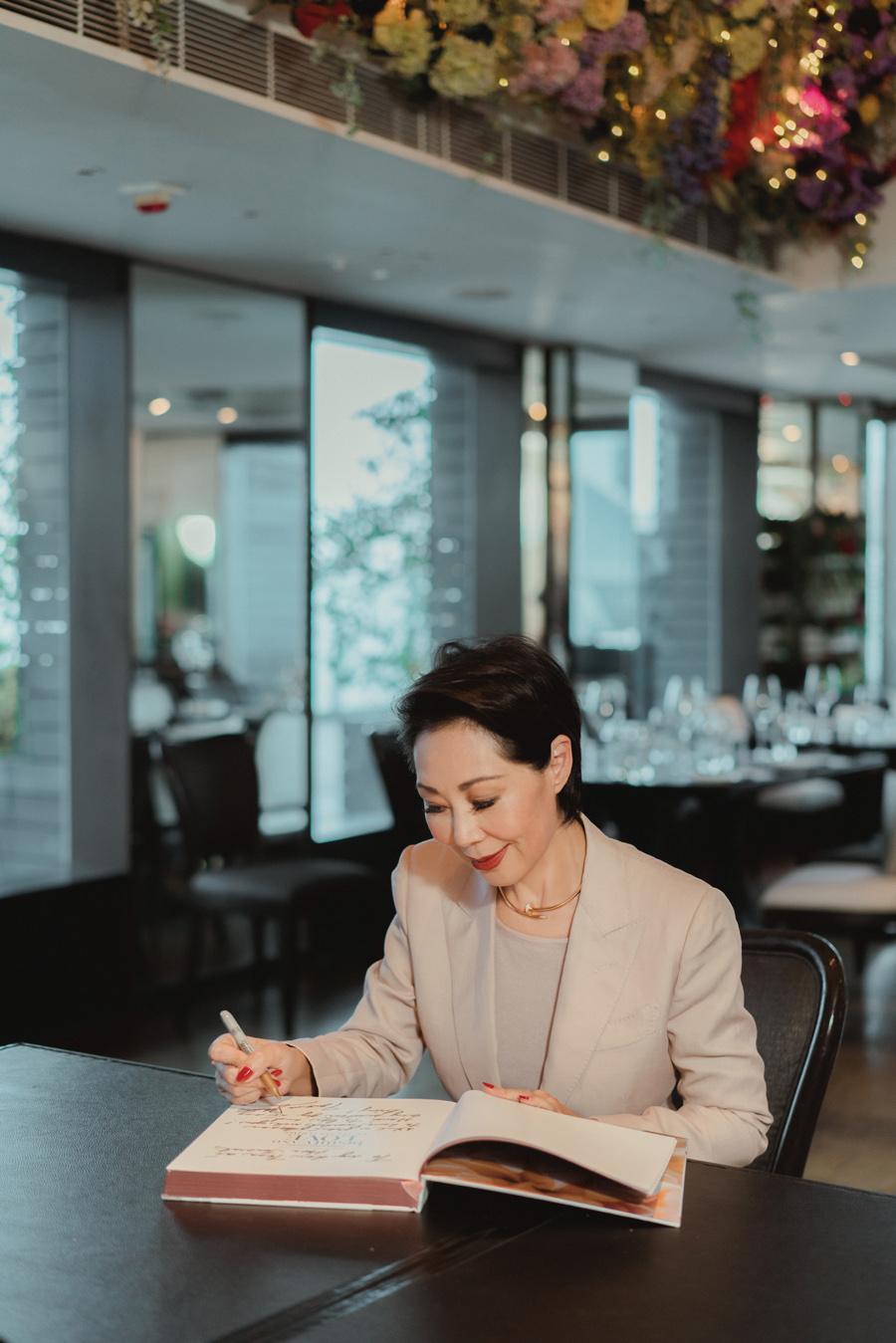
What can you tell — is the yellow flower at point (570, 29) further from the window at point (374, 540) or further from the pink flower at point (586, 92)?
the window at point (374, 540)

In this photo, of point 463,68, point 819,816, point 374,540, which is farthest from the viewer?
point 819,816

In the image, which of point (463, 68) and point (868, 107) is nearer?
point (463, 68)

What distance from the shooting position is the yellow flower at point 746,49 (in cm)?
493

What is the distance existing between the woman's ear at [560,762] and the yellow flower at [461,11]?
2733mm

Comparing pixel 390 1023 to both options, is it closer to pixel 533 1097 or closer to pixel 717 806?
pixel 533 1097

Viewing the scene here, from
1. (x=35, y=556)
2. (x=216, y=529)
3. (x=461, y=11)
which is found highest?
(x=461, y=11)

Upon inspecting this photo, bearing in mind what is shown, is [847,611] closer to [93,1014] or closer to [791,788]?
[791,788]

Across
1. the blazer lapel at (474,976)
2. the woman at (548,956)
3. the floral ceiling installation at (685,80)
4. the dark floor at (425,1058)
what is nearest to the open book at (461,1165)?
the woman at (548,956)

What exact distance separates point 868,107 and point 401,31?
2065 millimetres

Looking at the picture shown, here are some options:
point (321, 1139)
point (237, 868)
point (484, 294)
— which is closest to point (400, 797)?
point (237, 868)

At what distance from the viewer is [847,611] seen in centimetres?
1140

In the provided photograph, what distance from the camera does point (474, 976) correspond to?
2.29m

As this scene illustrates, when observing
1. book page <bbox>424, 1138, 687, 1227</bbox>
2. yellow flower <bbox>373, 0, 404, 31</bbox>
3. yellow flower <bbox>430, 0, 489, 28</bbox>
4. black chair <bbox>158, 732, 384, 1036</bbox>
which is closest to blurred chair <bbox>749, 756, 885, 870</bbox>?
black chair <bbox>158, 732, 384, 1036</bbox>

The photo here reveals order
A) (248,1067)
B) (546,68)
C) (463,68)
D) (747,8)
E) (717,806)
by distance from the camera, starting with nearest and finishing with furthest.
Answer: (248,1067) < (463,68) < (546,68) < (747,8) < (717,806)
